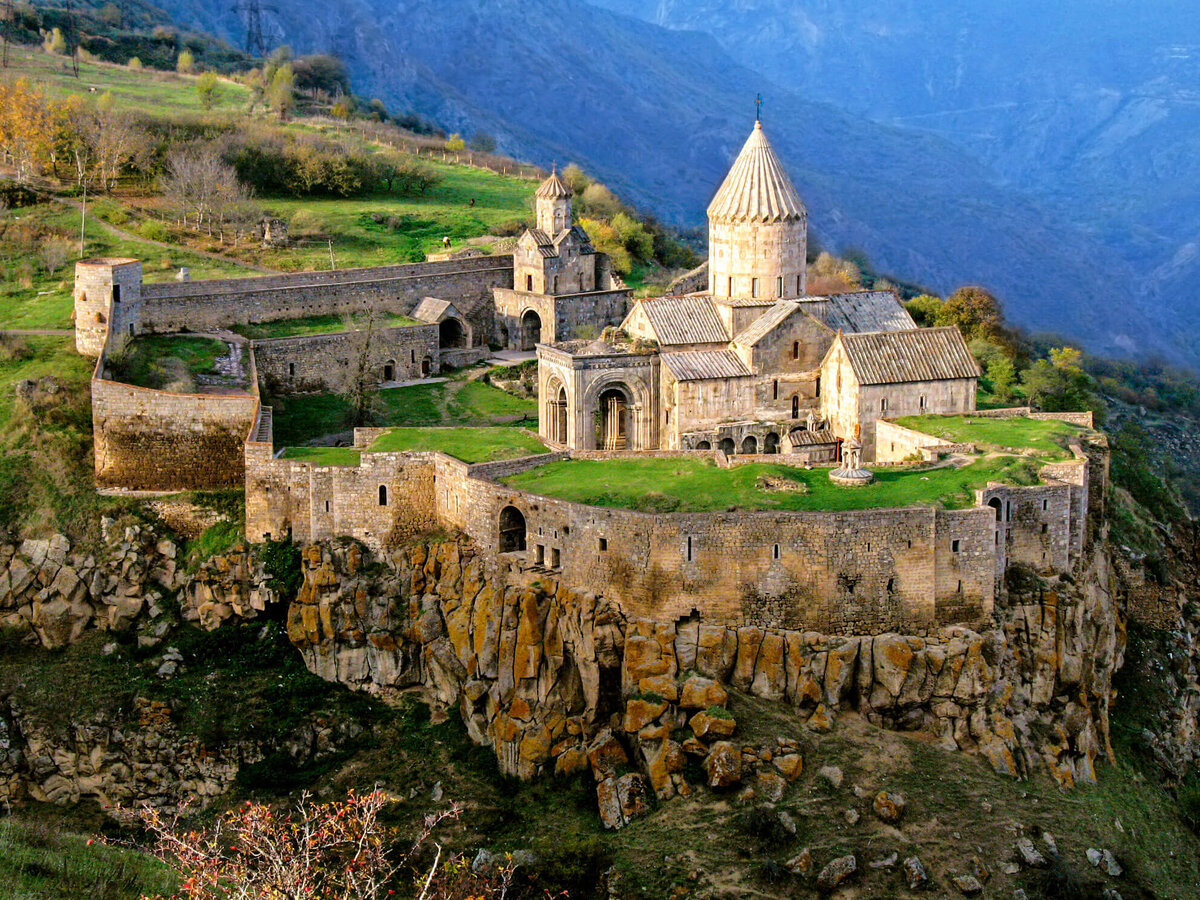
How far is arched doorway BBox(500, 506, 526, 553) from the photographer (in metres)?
33.1

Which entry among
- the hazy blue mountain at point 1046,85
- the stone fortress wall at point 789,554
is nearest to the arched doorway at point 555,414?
the stone fortress wall at point 789,554

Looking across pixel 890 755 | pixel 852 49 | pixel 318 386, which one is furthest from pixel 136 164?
pixel 852 49

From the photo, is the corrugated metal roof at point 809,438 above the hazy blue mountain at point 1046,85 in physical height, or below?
below

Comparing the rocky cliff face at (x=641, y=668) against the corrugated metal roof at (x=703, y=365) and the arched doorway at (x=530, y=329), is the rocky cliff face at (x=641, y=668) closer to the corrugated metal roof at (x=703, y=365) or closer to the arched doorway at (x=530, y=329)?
the corrugated metal roof at (x=703, y=365)

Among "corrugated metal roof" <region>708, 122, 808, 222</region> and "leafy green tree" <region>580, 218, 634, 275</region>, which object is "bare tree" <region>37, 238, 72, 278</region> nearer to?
"leafy green tree" <region>580, 218, 634, 275</region>

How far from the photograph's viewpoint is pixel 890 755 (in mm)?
29906

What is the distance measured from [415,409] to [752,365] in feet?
30.0

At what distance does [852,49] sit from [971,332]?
53.1 meters

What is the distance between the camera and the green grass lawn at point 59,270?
4362 centimetres

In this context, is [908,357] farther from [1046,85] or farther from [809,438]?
[1046,85]

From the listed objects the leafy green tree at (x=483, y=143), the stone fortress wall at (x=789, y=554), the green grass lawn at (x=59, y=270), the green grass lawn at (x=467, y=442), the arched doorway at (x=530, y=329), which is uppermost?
the leafy green tree at (x=483, y=143)

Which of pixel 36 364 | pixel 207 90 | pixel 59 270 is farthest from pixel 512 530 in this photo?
pixel 207 90

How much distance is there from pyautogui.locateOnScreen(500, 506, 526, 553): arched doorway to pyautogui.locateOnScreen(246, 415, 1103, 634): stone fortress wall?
0.8 inches

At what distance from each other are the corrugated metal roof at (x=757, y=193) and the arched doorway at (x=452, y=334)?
10.6 meters
